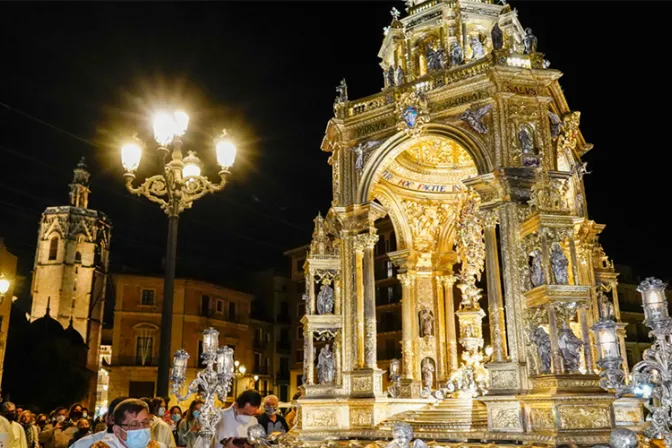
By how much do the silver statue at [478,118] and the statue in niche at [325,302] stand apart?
499cm

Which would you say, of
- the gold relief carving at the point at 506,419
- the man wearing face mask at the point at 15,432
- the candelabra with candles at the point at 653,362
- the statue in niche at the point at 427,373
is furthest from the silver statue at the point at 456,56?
the man wearing face mask at the point at 15,432

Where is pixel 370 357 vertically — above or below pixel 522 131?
below

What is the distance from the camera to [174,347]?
157 ft

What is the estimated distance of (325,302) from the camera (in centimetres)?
1466

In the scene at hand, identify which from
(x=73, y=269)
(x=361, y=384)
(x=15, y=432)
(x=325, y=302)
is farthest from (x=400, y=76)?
(x=73, y=269)

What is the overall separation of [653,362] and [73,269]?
201 feet

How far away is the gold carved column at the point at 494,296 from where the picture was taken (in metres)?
11.9

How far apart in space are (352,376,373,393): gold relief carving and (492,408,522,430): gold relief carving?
292cm

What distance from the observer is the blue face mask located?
481 centimetres

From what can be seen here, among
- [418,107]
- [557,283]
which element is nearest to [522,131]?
[418,107]

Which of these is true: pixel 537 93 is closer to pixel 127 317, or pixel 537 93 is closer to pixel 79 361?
pixel 127 317

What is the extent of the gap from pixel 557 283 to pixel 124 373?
139 ft

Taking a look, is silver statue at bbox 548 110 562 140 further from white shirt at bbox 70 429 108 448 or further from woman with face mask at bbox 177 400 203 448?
white shirt at bbox 70 429 108 448

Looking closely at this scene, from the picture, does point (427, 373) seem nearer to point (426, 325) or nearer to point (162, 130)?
point (426, 325)
